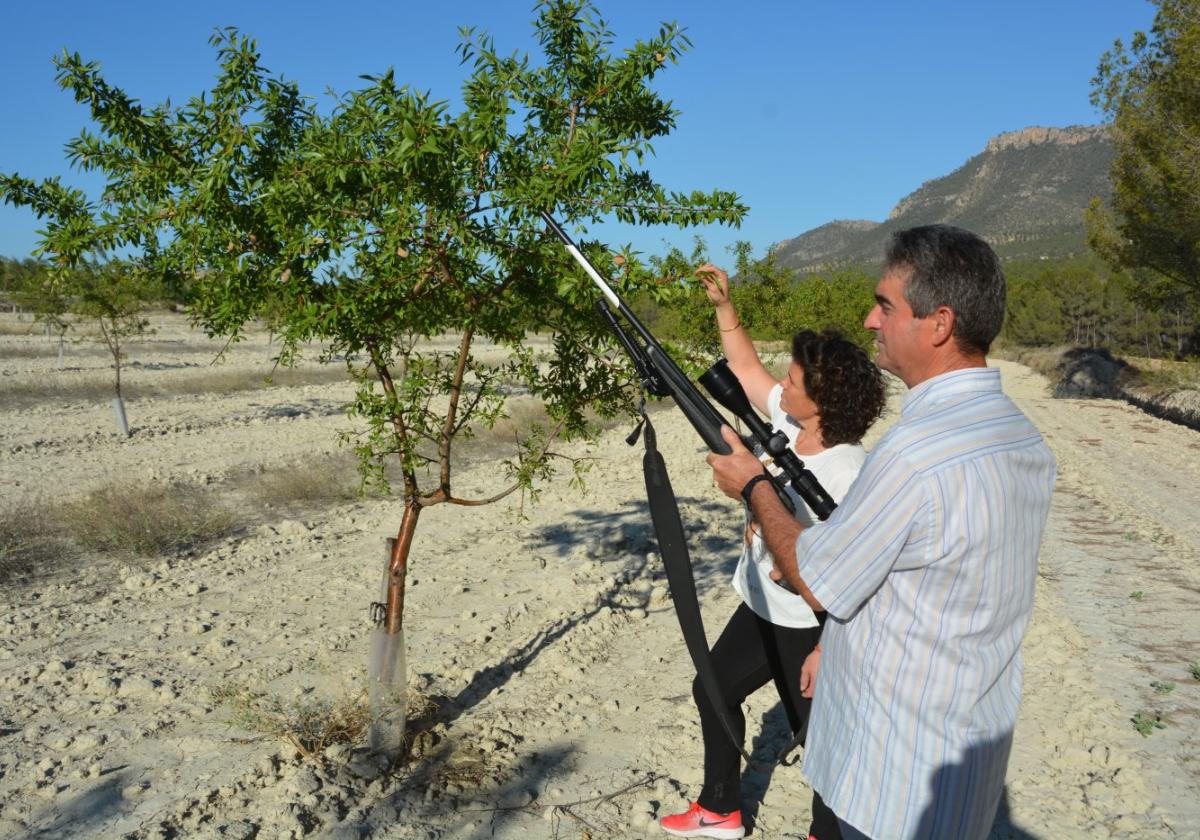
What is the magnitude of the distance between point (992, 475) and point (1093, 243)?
2684 cm

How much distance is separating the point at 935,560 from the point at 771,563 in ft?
5.16

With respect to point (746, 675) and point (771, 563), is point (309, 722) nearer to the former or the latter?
point (746, 675)

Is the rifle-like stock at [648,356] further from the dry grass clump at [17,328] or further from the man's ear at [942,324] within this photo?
the dry grass clump at [17,328]

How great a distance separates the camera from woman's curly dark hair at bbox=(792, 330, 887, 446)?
3395 mm

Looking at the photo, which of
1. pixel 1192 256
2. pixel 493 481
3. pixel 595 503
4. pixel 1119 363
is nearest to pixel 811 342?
pixel 595 503

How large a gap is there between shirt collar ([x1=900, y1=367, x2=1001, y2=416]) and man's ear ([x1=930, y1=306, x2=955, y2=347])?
75 millimetres

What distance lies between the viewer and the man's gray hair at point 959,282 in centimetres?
186

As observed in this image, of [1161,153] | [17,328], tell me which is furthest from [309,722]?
[17,328]

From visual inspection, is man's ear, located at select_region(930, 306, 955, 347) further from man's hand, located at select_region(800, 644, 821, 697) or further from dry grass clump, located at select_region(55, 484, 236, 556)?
dry grass clump, located at select_region(55, 484, 236, 556)

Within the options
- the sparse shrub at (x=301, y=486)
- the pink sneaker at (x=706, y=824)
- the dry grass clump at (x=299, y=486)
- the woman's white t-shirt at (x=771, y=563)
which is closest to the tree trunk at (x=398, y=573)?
the pink sneaker at (x=706, y=824)

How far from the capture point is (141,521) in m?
9.25

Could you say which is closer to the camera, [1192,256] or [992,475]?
[992,475]

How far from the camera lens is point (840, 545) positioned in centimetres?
183

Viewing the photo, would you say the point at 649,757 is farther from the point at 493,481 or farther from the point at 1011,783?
the point at 493,481
